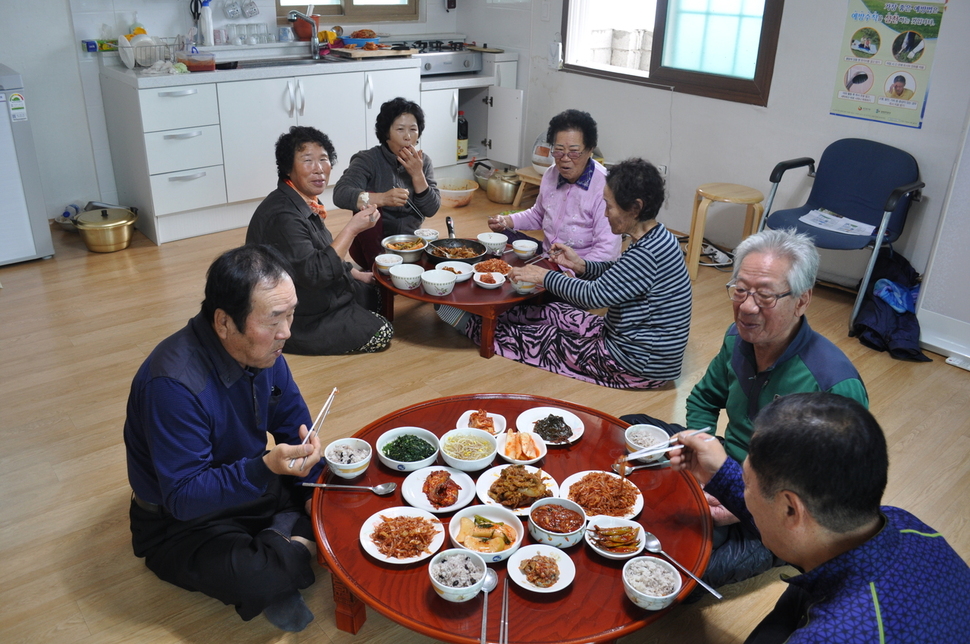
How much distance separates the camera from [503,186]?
237 inches

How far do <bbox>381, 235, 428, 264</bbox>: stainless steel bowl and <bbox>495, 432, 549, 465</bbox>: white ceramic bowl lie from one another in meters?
1.74

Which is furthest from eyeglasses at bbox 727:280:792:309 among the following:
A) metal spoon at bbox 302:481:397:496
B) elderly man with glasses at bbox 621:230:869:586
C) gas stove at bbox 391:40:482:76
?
gas stove at bbox 391:40:482:76

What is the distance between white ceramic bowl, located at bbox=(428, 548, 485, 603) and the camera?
5.37 feet

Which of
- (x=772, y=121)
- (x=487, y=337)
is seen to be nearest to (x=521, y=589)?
(x=487, y=337)

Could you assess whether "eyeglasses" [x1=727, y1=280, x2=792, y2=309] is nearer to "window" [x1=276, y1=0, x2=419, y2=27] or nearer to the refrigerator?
the refrigerator

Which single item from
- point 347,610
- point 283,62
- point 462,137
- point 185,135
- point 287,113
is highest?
point 283,62

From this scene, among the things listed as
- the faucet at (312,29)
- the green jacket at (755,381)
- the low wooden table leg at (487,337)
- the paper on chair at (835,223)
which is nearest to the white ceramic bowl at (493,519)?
the green jacket at (755,381)

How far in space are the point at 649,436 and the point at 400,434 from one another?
0.73 metres

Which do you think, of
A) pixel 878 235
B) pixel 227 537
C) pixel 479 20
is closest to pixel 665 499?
pixel 227 537

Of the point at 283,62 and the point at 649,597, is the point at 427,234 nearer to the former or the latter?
the point at 283,62

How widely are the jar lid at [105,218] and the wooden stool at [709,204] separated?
3.59 metres

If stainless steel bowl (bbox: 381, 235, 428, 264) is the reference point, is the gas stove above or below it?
above

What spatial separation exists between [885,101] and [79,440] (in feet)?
14.4

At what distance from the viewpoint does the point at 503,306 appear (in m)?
3.49
